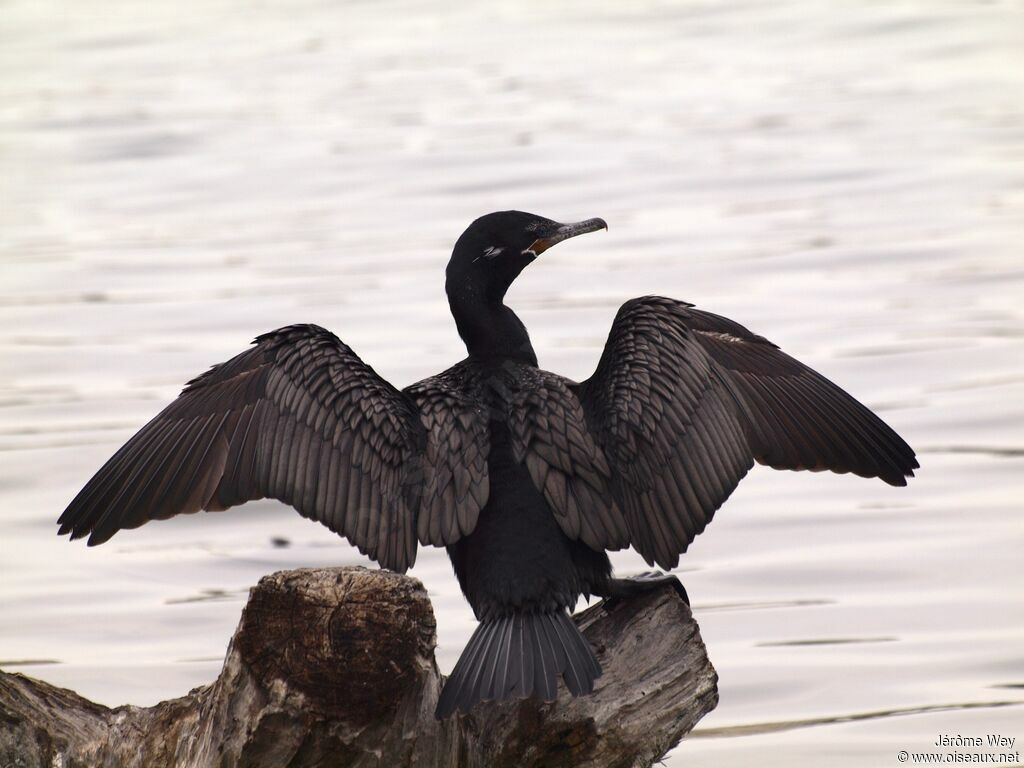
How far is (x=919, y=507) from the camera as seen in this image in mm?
8492

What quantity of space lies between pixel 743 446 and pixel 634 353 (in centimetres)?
43

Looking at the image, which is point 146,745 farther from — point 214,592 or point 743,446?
point 214,592

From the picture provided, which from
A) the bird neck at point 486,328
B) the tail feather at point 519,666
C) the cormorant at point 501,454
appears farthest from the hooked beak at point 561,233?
the tail feather at point 519,666

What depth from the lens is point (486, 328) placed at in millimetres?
5613

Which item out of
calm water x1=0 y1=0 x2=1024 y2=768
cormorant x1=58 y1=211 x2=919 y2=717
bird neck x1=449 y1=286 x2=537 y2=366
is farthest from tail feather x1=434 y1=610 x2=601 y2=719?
calm water x1=0 y1=0 x2=1024 y2=768

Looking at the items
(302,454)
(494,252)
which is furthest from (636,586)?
Answer: (494,252)

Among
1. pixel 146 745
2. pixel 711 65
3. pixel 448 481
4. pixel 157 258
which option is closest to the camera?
pixel 146 745

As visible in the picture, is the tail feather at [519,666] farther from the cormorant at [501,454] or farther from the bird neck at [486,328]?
the bird neck at [486,328]

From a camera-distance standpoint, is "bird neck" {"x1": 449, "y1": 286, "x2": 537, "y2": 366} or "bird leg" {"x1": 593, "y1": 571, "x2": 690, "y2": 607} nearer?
"bird leg" {"x1": 593, "y1": 571, "x2": 690, "y2": 607}

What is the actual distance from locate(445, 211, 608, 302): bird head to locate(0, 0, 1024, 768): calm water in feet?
6.04

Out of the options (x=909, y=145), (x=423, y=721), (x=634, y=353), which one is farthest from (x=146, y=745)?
(x=909, y=145)

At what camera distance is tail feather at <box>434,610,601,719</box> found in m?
4.34

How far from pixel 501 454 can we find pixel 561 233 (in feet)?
3.39

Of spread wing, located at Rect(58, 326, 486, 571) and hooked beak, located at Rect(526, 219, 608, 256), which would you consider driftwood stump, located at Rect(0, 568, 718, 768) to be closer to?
spread wing, located at Rect(58, 326, 486, 571)
